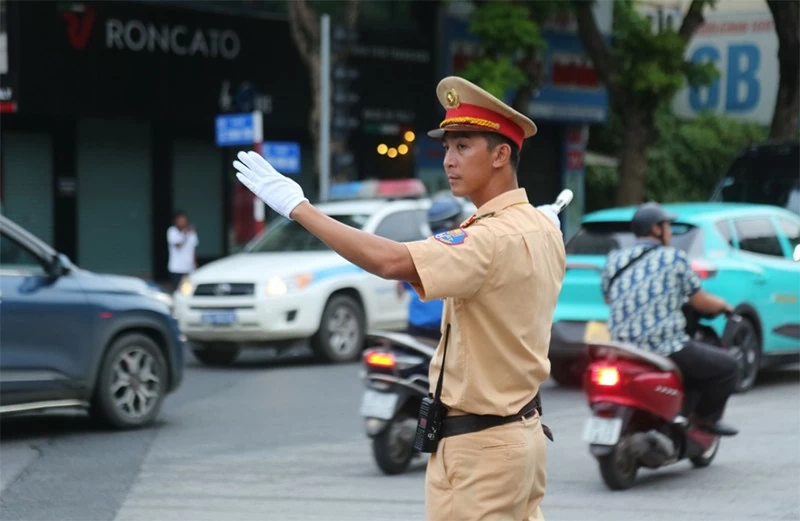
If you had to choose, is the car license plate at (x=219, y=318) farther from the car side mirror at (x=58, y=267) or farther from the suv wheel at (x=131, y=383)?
the car side mirror at (x=58, y=267)

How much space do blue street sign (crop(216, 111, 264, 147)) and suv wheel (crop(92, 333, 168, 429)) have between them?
9499mm

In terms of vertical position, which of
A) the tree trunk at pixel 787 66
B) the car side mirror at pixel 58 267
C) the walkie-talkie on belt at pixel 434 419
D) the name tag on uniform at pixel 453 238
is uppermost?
the tree trunk at pixel 787 66

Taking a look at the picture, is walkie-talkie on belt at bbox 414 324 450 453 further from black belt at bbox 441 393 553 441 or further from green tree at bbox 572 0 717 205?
green tree at bbox 572 0 717 205

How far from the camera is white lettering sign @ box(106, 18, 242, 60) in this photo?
24.0 m

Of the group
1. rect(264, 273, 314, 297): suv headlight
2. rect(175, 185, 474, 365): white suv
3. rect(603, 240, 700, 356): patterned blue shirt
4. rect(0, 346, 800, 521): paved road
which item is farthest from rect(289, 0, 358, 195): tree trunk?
rect(603, 240, 700, 356): patterned blue shirt

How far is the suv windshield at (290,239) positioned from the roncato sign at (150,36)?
8505mm

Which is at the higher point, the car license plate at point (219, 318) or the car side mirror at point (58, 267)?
the car side mirror at point (58, 267)

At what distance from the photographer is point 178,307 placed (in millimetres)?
15234

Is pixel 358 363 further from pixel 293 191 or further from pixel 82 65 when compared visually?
pixel 293 191

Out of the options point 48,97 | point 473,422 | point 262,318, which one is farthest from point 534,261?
point 48,97

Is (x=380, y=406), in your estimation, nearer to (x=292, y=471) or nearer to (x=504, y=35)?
(x=292, y=471)

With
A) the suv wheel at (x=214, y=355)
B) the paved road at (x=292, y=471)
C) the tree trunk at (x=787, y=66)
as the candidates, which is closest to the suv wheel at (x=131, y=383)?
the paved road at (x=292, y=471)

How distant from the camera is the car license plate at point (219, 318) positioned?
14766mm

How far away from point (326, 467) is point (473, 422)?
5320mm
